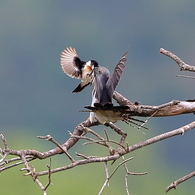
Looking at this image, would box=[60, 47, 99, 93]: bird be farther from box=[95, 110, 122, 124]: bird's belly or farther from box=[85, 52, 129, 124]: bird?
box=[95, 110, 122, 124]: bird's belly

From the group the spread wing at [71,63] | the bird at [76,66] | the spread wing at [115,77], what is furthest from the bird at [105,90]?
the spread wing at [71,63]

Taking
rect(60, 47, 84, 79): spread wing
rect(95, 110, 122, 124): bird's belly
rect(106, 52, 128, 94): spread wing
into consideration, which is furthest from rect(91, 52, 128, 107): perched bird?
rect(60, 47, 84, 79): spread wing

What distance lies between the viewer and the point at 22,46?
2164 inches

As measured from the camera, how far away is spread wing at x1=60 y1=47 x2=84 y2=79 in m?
5.16

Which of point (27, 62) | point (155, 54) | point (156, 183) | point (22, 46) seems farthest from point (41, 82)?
point (156, 183)

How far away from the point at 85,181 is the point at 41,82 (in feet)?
80.2

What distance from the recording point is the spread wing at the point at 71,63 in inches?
203

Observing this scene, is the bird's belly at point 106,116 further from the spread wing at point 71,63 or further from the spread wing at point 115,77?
the spread wing at point 71,63

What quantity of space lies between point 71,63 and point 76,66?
0.34 ft

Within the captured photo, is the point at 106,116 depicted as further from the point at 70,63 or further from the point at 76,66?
the point at 70,63

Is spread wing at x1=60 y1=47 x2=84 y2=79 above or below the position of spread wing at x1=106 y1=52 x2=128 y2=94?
above

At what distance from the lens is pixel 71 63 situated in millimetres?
5344

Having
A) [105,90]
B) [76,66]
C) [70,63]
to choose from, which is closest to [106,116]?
[105,90]

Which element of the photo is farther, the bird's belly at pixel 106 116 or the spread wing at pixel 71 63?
the spread wing at pixel 71 63
